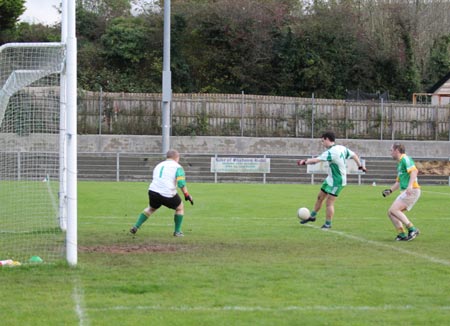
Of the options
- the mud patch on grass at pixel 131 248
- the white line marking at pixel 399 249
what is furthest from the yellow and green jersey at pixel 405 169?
the mud patch on grass at pixel 131 248

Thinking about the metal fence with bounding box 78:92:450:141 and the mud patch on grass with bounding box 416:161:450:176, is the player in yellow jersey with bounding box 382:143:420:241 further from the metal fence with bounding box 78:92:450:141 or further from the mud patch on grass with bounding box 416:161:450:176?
the metal fence with bounding box 78:92:450:141

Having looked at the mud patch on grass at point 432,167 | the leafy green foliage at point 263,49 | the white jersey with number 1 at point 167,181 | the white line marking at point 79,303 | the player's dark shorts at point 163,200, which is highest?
the leafy green foliage at point 263,49

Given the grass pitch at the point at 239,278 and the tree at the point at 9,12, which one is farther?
the tree at the point at 9,12

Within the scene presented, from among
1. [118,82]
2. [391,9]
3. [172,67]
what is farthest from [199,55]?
[391,9]

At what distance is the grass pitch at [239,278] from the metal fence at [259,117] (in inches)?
1013

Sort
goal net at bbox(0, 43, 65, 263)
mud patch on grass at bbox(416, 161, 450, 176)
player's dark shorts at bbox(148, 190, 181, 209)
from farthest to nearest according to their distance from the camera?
mud patch on grass at bbox(416, 161, 450, 176)
player's dark shorts at bbox(148, 190, 181, 209)
goal net at bbox(0, 43, 65, 263)

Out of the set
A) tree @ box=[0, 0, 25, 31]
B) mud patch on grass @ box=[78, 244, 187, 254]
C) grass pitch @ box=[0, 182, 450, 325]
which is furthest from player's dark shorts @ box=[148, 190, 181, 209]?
tree @ box=[0, 0, 25, 31]

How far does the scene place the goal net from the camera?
11.5 meters

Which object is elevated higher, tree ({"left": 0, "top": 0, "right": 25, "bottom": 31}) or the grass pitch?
tree ({"left": 0, "top": 0, "right": 25, "bottom": 31})

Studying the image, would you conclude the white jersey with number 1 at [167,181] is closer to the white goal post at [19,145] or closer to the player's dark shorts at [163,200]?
the player's dark shorts at [163,200]

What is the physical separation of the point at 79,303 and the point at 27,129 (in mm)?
11508

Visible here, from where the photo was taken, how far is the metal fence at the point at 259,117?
4184 cm

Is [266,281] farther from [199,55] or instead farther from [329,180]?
[199,55]

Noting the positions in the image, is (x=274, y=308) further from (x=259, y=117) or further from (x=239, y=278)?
(x=259, y=117)
